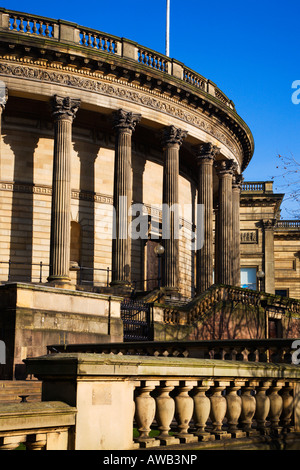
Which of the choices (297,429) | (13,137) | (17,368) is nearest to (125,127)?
(13,137)

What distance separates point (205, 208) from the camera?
42.5 meters

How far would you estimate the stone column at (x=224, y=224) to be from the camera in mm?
44469

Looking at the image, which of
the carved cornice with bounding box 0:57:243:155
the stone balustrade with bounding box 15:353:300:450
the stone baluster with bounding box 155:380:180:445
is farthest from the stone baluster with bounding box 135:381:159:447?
the carved cornice with bounding box 0:57:243:155

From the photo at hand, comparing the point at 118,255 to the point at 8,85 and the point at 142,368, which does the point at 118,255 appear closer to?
the point at 8,85

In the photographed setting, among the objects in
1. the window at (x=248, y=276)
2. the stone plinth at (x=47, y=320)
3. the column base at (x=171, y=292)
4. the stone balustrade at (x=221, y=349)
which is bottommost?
the stone balustrade at (x=221, y=349)

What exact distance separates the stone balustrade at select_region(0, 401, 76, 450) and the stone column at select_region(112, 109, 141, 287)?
28.9 metres

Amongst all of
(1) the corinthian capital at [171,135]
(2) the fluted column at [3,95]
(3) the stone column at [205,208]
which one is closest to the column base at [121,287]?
(3) the stone column at [205,208]

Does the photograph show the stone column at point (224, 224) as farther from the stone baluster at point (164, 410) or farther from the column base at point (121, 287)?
the stone baluster at point (164, 410)

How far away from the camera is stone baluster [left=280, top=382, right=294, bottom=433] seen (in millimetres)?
9484

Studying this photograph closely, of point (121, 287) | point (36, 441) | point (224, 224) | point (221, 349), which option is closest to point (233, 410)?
point (36, 441)

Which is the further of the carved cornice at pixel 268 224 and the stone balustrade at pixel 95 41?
the carved cornice at pixel 268 224

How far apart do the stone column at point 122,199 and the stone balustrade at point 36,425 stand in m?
28.9

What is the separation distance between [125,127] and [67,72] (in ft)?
14.1

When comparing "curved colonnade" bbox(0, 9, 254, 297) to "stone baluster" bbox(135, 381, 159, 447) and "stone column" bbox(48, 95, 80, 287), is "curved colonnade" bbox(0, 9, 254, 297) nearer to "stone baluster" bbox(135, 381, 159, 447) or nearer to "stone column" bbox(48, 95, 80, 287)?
"stone column" bbox(48, 95, 80, 287)
